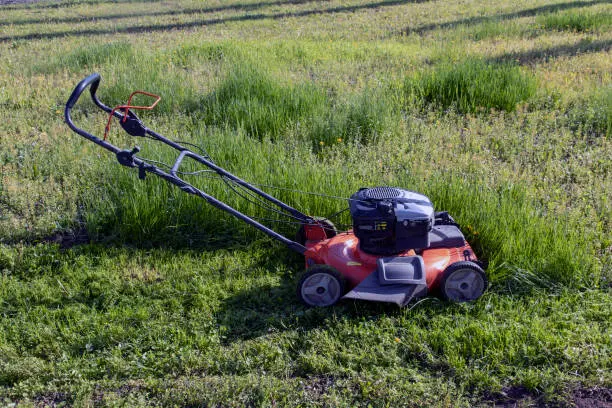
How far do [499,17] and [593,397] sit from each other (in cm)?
1029

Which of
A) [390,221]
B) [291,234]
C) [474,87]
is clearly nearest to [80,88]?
[291,234]

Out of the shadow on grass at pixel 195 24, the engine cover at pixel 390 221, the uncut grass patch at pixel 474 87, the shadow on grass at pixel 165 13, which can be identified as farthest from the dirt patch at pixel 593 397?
the shadow on grass at pixel 165 13

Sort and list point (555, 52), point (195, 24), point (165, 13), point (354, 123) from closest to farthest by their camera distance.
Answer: point (354, 123), point (555, 52), point (195, 24), point (165, 13)

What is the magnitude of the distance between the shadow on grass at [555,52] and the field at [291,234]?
0.48ft

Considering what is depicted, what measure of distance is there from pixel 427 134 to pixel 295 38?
5636 millimetres

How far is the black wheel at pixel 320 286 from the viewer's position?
357 cm

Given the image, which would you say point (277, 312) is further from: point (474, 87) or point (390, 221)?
point (474, 87)

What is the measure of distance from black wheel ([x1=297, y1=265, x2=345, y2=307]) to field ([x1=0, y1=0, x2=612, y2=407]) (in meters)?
0.08

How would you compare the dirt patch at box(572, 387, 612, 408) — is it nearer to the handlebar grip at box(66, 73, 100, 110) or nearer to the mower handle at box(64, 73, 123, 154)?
the mower handle at box(64, 73, 123, 154)

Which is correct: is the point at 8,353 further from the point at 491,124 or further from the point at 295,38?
the point at 295,38

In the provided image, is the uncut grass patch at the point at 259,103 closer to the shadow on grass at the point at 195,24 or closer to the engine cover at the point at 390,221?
the engine cover at the point at 390,221

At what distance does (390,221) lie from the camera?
3459mm

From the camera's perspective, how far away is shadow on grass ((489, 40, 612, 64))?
825cm

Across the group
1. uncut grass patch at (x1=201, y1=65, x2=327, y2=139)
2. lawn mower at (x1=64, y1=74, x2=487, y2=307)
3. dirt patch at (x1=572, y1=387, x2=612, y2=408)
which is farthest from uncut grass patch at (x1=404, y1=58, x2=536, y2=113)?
dirt patch at (x1=572, y1=387, x2=612, y2=408)
